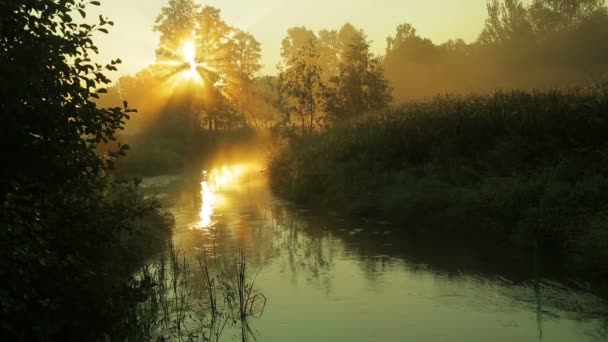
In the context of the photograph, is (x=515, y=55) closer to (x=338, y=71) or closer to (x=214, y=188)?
(x=338, y=71)

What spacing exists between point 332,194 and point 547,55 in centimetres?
4638

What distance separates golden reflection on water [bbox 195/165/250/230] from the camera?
72.2ft

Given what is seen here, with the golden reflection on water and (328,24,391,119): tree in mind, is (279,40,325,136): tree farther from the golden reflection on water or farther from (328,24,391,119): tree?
the golden reflection on water

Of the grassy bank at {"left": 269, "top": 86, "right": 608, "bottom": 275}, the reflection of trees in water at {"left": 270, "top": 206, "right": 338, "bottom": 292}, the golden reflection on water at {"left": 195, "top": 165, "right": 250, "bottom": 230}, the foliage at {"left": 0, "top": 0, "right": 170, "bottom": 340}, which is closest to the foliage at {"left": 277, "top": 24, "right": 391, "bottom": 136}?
the golden reflection on water at {"left": 195, "top": 165, "right": 250, "bottom": 230}

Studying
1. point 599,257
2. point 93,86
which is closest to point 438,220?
point 599,257

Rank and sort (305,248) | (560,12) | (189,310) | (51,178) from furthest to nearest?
(560,12)
(305,248)
(189,310)
(51,178)

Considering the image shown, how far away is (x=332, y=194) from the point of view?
77.0ft

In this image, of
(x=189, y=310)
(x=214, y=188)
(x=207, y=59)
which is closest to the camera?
(x=189, y=310)

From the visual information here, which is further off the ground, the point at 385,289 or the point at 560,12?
the point at 560,12

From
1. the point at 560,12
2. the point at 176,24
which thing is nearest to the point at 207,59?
the point at 176,24

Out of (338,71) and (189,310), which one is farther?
(338,71)

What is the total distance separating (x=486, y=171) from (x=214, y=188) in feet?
58.8

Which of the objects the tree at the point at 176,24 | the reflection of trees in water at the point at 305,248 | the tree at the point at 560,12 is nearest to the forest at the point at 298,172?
the reflection of trees in water at the point at 305,248

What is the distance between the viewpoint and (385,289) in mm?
11797
